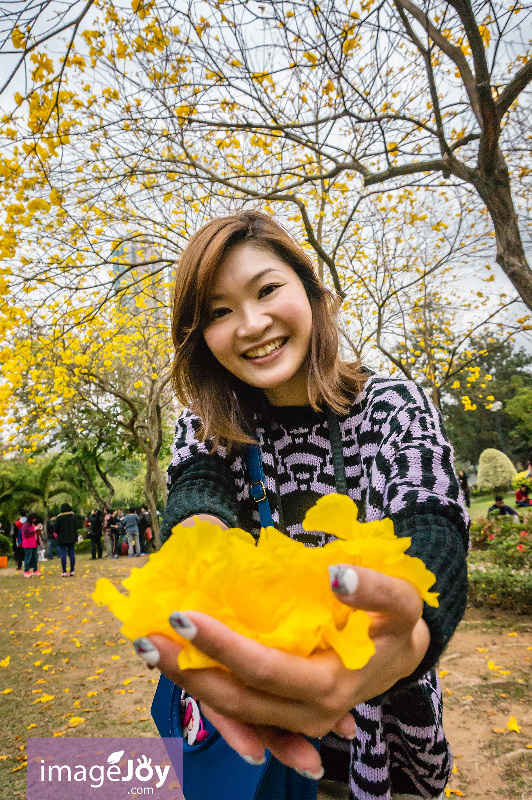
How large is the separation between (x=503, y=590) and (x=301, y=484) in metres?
6.19

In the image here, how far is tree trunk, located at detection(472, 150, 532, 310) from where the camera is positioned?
3.65m

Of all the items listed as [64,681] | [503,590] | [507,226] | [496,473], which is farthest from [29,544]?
A: [496,473]

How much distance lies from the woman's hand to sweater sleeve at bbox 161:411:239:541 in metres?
0.52

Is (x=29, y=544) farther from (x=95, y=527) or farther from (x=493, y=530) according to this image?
(x=493, y=530)

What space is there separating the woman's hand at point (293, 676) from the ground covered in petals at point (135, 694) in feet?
11.3

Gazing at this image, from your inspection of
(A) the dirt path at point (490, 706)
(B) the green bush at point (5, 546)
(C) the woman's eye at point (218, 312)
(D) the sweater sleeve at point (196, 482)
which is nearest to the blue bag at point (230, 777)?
(D) the sweater sleeve at point (196, 482)

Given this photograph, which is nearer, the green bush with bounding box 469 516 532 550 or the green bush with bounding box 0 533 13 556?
the green bush with bounding box 469 516 532 550

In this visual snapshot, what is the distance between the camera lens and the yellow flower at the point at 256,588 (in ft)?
2.01

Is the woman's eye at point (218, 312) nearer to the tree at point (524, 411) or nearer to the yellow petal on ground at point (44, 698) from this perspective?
the yellow petal on ground at point (44, 698)

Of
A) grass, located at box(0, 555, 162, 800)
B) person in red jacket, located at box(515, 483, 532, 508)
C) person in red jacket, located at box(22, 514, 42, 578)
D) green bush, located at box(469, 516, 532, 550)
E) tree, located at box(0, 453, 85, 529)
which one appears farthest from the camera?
tree, located at box(0, 453, 85, 529)

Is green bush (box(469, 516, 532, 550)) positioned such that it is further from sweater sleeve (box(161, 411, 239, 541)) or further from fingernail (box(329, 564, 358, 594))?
fingernail (box(329, 564, 358, 594))

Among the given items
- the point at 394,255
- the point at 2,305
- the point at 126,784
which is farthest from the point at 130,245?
the point at 126,784

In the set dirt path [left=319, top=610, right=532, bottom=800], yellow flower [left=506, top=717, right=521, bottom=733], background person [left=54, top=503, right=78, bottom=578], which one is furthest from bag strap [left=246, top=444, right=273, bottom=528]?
background person [left=54, top=503, right=78, bottom=578]

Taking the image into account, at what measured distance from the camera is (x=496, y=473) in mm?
20219
